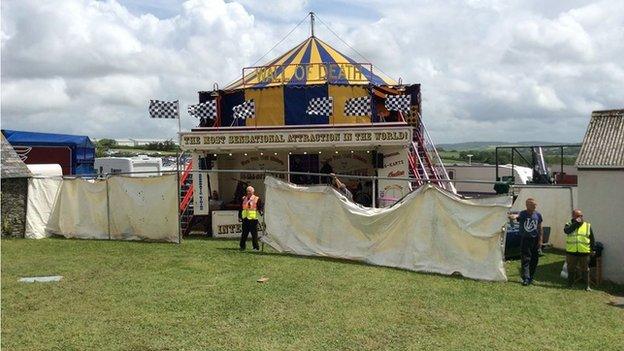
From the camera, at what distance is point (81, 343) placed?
23.9 ft

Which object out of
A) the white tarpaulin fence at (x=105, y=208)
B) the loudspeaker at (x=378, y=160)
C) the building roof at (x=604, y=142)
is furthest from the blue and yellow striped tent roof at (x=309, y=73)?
the building roof at (x=604, y=142)

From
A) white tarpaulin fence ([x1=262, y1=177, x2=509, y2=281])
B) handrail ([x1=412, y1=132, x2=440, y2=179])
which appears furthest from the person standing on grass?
handrail ([x1=412, y1=132, x2=440, y2=179])

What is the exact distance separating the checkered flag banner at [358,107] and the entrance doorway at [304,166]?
2.73 m

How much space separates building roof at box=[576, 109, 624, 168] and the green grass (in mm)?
2654

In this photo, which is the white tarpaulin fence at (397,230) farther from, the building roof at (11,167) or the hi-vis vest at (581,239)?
the building roof at (11,167)

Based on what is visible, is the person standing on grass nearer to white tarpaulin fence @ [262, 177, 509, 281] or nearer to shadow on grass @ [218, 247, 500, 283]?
white tarpaulin fence @ [262, 177, 509, 281]

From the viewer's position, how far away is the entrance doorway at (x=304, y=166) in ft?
75.4

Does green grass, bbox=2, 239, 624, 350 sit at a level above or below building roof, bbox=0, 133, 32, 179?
below

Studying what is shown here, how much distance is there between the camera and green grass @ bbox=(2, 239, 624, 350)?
748cm

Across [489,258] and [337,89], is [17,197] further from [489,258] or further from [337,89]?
[489,258]

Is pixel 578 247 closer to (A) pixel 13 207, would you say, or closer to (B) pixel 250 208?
(B) pixel 250 208

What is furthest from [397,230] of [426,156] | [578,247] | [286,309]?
[426,156]

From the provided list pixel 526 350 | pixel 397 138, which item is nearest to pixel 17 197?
pixel 397 138

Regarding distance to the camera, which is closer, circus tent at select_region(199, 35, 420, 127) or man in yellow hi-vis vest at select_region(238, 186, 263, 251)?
man in yellow hi-vis vest at select_region(238, 186, 263, 251)
